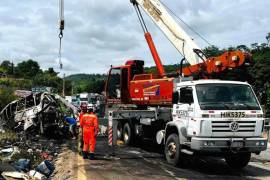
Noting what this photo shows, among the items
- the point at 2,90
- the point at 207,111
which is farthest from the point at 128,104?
the point at 2,90

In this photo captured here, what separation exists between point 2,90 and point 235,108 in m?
33.8

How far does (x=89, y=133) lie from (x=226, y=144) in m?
4.20

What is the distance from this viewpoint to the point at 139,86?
58.8 ft

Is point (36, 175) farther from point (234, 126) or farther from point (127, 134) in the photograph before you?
point (127, 134)

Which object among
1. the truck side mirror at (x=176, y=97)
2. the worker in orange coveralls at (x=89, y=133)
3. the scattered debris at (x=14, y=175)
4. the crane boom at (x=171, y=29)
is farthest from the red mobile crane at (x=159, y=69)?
the scattered debris at (x=14, y=175)

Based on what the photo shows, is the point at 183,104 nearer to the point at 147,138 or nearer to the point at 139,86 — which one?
the point at 147,138

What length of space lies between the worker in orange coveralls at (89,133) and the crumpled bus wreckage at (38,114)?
256 inches

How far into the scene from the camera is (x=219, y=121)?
1147 centimetres

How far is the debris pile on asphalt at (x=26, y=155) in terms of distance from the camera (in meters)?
10.9

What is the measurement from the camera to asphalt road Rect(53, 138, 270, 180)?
11023mm

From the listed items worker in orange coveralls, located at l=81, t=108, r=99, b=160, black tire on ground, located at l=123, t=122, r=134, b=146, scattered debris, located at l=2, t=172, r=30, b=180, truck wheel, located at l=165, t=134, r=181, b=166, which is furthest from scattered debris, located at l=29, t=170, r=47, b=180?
black tire on ground, located at l=123, t=122, r=134, b=146

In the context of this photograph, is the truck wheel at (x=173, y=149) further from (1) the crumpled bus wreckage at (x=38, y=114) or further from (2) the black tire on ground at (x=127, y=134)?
(1) the crumpled bus wreckage at (x=38, y=114)

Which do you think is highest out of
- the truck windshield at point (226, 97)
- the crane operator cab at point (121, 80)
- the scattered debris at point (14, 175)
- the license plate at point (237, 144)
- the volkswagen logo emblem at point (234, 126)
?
the crane operator cab at point (121, 80)

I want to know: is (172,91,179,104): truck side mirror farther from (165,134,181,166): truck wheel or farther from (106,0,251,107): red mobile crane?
(106,0,251,107): red mobile crane
